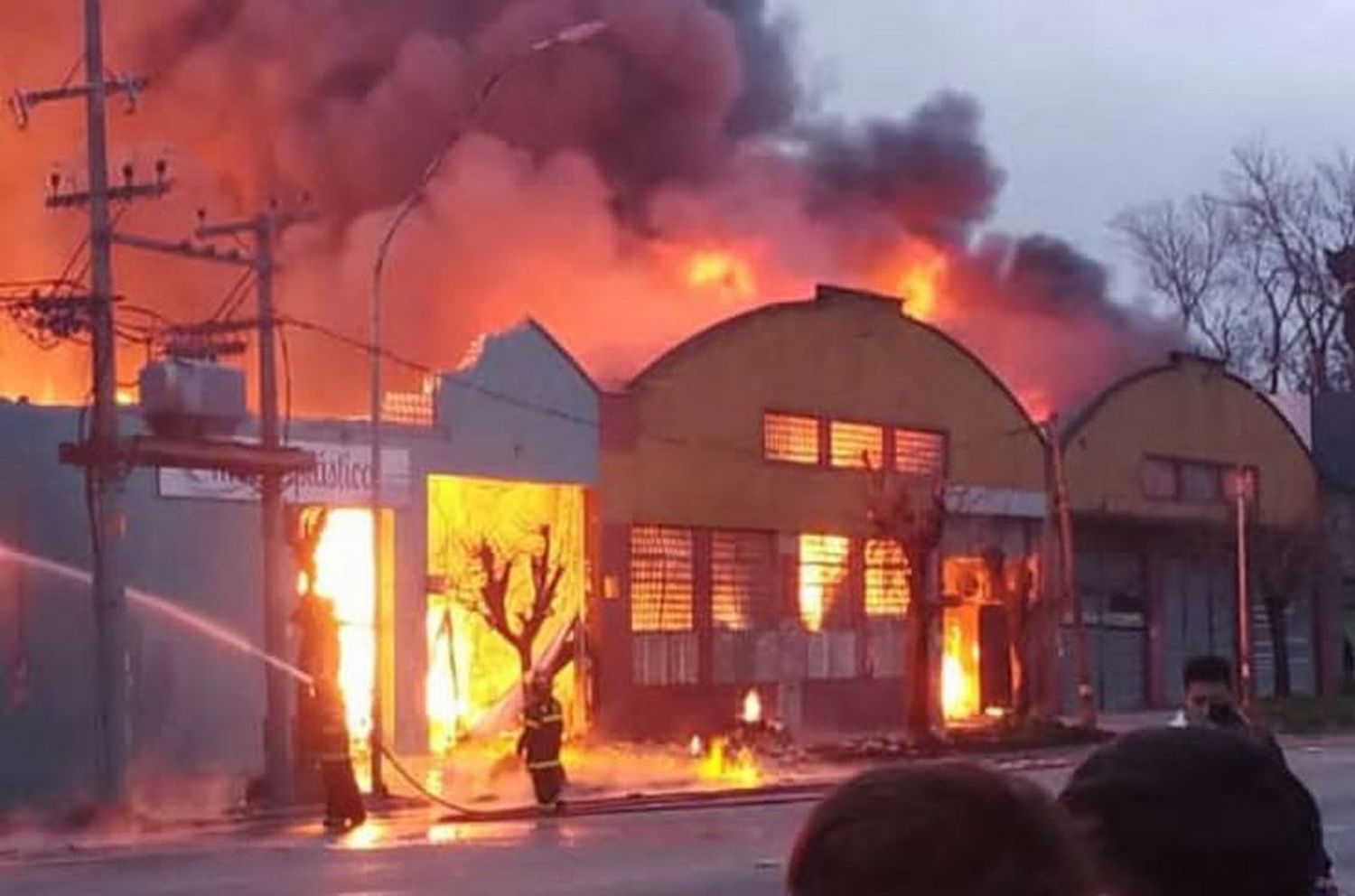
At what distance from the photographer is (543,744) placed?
94.3ft

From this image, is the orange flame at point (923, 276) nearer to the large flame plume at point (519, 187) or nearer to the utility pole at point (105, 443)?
the large flame plume at point (519, 187)

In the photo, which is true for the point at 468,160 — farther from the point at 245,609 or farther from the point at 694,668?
the point at 245,609

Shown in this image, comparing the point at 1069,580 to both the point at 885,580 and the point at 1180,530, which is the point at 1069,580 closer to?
the point at 885,580

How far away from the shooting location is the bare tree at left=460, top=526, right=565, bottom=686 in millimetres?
34562

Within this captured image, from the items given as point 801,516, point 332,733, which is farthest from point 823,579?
point 332,733

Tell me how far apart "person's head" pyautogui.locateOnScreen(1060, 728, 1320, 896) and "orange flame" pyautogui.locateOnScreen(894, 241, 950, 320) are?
152 ft

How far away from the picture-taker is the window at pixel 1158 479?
1967 inches

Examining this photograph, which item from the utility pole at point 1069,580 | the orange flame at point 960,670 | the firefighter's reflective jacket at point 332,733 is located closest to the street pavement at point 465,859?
the firefighter's reflective jacket at point 332,733

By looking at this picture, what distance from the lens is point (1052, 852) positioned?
8.88ft

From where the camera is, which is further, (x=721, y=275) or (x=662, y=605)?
(x=721, y=275)

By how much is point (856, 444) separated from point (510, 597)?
8209 millimetres

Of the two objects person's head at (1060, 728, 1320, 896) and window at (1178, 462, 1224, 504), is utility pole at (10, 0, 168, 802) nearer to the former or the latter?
person's head at (1060, 728, 1320, 896)

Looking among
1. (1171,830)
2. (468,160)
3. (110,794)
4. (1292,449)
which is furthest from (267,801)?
(1292,449)

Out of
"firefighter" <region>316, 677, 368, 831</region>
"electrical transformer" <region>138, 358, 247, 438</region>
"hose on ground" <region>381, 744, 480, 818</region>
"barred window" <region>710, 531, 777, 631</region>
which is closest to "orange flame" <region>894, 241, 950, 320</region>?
"barred window" <region>710, 531, 777, 631</region>
